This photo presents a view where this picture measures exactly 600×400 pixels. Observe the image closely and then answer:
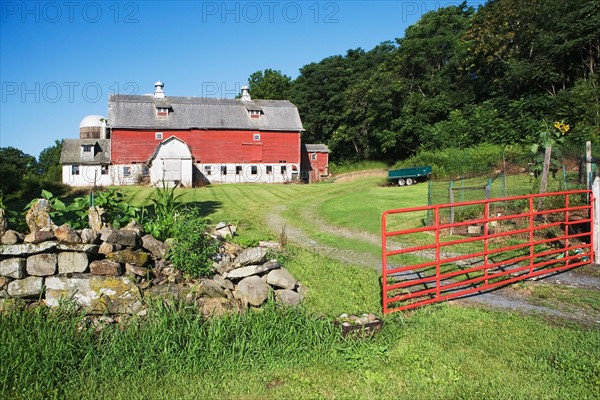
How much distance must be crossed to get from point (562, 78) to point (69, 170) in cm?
4366

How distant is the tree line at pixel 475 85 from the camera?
3300cm

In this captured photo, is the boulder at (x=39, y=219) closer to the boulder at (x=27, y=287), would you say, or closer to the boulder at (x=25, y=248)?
the boulder at (x=25, y=248)

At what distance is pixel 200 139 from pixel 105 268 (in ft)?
132

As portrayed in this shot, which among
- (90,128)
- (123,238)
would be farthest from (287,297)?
(90,128)

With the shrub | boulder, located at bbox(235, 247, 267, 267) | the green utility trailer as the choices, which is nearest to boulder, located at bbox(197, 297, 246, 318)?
the shrub

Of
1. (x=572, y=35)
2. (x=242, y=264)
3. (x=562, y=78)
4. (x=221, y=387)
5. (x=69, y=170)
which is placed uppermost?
(x=572, y=35)

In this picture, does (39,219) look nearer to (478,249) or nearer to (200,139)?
(478,249)

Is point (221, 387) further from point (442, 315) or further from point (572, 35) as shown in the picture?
point (572, 35)

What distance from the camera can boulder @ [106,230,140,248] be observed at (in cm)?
701

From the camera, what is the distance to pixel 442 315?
698 cm

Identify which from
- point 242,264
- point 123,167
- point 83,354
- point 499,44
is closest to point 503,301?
point 242,264

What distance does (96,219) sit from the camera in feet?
24.7

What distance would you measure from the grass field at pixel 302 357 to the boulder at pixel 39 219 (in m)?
1.37

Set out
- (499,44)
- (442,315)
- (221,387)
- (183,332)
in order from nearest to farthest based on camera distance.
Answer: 1. (221,387)
2. (183,332)
3. (442,315)
4. (499,44)
